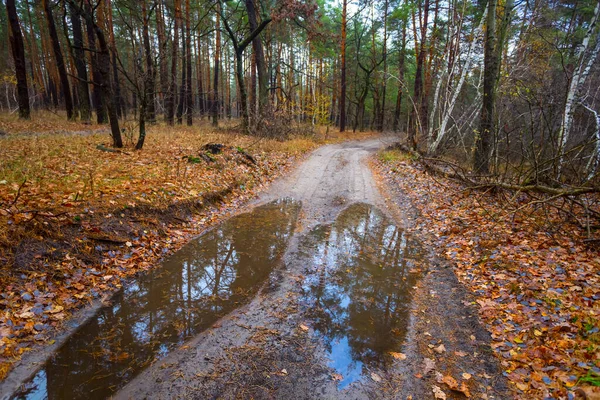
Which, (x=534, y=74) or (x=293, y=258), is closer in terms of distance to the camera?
→ (x=293, y=258)

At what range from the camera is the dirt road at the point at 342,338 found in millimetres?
3092

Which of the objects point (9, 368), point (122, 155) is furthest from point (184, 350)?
point (122, 155)

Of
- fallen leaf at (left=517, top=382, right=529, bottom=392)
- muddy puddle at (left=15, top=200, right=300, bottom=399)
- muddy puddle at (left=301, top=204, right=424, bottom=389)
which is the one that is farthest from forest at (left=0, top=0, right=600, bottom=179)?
muddy puddle at (left=15, top=200, right=300, bottom=399)

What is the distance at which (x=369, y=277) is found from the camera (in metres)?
5.30

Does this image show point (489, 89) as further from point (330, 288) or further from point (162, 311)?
point (162, 311)

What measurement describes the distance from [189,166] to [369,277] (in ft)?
21.7

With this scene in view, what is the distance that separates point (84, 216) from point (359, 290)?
4.79 metres

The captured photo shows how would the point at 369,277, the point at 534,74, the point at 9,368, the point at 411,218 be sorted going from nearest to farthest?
1. the point at 9,368
2. the point at 369,277
3. the point at 411,218
4. the point at 534,74

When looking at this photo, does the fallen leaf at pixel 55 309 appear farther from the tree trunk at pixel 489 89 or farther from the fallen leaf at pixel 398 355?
the tree trunk at pixel 489 89

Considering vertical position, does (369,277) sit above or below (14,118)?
below

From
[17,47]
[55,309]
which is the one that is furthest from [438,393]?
[17,47]

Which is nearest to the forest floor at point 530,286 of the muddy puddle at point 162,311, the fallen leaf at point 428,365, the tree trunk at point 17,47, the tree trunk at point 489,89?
the fallen leaf at point 428,365

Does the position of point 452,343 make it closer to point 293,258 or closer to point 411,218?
point 293,258

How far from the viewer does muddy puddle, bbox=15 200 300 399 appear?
3.06 metres
